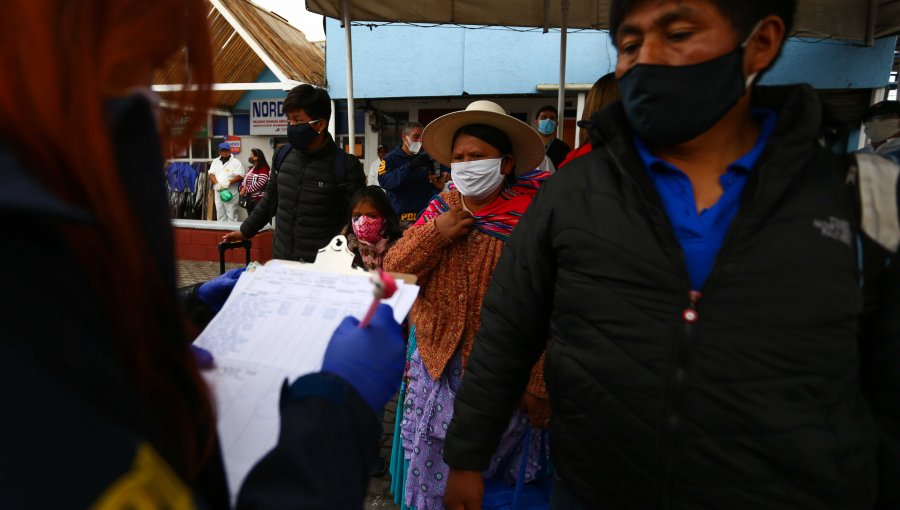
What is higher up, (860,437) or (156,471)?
(156,471)

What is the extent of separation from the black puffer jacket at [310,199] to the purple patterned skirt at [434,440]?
177 cm

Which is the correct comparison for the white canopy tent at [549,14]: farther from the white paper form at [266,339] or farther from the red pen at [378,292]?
the red pen at [378,292]

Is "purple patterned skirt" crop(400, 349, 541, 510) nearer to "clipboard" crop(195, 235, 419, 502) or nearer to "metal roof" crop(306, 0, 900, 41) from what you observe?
"clipboard" crop(195, 235, 419, 502)

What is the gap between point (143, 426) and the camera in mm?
566

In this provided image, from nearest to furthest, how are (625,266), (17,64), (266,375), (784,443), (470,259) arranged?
1. (17,64)
2. (266,375)
3. (784,443)
4. (625,266)
5. (470,259)

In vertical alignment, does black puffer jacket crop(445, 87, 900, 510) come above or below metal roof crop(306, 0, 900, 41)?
below

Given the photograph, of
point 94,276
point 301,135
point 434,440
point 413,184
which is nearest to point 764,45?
point 94,276

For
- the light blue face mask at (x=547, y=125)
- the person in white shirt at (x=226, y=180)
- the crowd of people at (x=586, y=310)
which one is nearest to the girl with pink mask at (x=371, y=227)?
the crowd of people at (x=586, y=310)

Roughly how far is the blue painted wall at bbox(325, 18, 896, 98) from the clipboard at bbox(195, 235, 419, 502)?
7.69 m

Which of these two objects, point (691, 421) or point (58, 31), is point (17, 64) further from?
point (691, 421)

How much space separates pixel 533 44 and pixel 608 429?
A: 7.85m

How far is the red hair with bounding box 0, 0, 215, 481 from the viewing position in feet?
1.49

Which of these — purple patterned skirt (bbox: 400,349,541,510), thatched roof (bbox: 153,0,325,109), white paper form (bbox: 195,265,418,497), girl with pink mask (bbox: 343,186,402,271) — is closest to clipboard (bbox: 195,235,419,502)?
white paper form (bbox: 195,265,418,497)

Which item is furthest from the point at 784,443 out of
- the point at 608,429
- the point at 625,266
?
the point at 625,266
